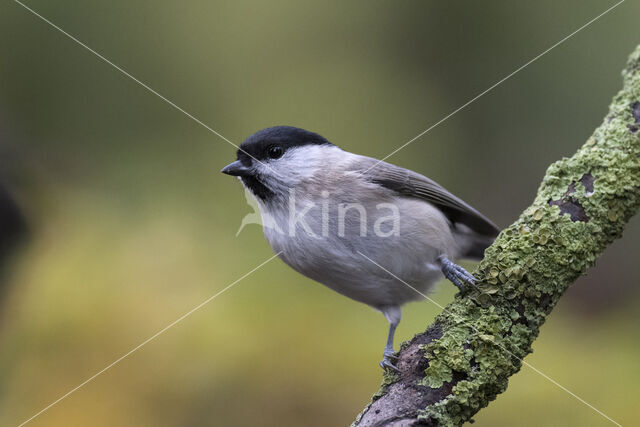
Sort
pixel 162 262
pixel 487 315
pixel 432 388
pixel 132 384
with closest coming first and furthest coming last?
pixel 432 388 < pixel 487 315 < pixel 132 384 < pixel 162 262

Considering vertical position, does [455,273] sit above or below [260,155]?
below

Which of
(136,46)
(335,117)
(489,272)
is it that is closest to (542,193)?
(489,272)

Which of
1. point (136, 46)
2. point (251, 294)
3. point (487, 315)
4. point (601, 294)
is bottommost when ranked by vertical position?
point (251, 294)

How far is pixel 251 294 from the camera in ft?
8.63

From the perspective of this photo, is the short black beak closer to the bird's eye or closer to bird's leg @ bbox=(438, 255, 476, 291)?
the bird's eye

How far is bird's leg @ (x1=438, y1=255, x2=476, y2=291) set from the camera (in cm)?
177

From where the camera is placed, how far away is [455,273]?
195cm

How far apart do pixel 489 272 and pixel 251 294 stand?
1.23m

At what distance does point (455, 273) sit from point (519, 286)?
29cm

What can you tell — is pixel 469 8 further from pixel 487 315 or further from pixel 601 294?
pixel 487 315
